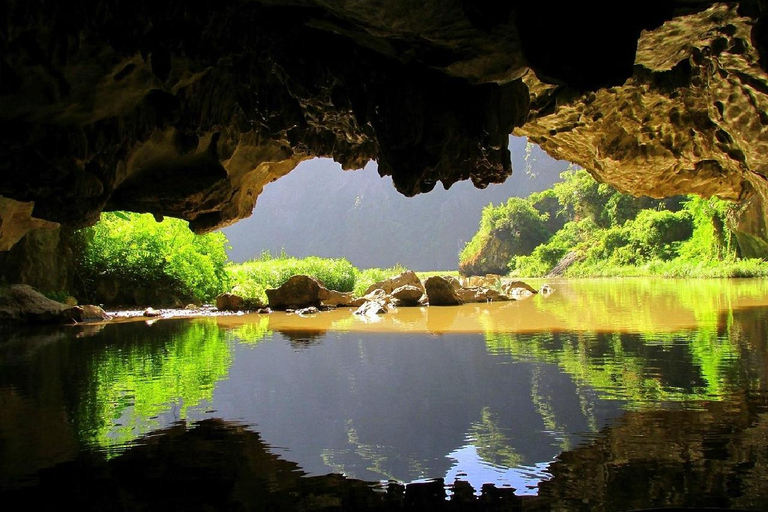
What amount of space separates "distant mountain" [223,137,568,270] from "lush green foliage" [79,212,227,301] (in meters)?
65.4

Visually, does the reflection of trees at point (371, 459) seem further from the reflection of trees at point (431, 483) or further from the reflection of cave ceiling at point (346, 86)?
the reflection of cave ceiling at point (346, 86)

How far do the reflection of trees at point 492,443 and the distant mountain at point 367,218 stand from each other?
76.0m

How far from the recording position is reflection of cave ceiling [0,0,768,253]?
112 inches

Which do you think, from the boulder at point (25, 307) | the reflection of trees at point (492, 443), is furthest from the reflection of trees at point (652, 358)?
the boulder at point (25, 307)

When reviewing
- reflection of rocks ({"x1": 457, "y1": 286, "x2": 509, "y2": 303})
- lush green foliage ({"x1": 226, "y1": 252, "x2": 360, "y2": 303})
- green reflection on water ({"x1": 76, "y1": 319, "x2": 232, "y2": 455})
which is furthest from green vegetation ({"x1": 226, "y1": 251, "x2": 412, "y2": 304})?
green reflection on water ({"x1": 76, "y1": 319, "x2": 232, "y2": 455})

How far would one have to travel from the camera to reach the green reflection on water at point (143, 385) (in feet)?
9.83

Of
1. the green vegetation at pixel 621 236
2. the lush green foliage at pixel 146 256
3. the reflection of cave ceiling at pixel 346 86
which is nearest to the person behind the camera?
the reflection of cave ceiling at pixel 346 86

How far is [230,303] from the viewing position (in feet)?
36.8

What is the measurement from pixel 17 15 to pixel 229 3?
115cm

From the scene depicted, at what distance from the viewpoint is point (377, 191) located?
86.0 m

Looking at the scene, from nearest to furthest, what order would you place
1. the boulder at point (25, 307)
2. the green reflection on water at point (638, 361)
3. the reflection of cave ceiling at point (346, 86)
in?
the reflection of cave ceiling at point (346, 86) → the green reflection on water at point (638, 361) → the boulder at point (25, 307)

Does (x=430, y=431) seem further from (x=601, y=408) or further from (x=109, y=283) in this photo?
(x=109, y=283)

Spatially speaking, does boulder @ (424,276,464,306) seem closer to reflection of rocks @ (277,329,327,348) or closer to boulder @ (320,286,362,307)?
boulder @ (320,286,362,307)

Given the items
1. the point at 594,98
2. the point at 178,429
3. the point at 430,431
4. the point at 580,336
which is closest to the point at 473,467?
the point at 430,431
